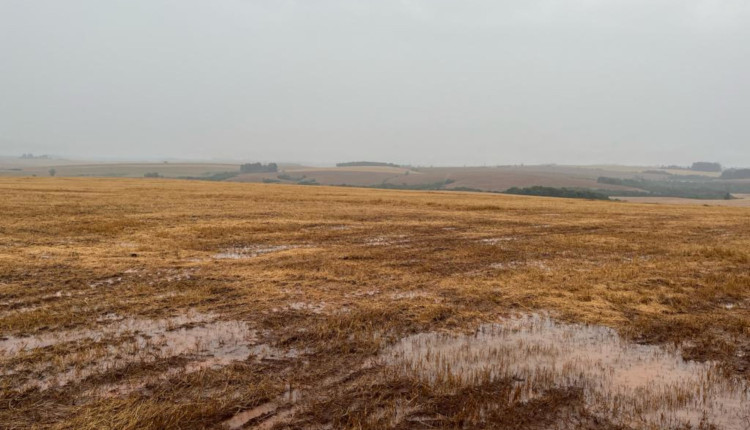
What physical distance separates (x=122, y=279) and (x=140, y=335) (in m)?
4.19

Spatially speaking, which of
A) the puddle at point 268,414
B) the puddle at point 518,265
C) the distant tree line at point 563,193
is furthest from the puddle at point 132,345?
the distant tree line at point 563,193

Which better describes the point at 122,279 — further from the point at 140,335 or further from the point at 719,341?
the point at 719,341

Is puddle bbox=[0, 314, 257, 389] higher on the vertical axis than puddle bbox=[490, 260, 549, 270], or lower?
higher

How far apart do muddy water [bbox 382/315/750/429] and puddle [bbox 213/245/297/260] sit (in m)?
8.27

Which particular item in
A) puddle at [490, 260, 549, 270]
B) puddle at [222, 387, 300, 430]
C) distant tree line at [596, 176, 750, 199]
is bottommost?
puddle at [490, 260, 549, 270]

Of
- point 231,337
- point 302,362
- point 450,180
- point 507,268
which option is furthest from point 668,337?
point 450,180

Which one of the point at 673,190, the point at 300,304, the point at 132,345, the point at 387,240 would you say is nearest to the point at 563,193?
the point at 673,190

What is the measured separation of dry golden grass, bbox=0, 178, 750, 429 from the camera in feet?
16.6

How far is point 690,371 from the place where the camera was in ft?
20.7

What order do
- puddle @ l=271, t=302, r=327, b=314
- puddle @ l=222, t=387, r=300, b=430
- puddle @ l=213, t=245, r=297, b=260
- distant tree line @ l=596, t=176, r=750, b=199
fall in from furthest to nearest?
distant tree line @ l=596, t=176, r=750, b=199 < puddle @ l=213, t=245, r=297, b=260 < puddle @ l=271, t=302, r=327, b=314 < puddle @ l=222, t=387, r=300, b=430

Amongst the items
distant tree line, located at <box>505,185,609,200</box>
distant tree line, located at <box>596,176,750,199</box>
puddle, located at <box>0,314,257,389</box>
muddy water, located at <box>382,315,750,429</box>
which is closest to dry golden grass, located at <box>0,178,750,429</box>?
puddle, located at <box>0,314,257,389</box>

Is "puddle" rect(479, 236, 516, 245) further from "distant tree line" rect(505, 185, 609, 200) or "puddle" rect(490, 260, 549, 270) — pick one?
"distant tree line" rect(505, 185, 609, 200)

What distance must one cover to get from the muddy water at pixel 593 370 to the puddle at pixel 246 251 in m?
8.27

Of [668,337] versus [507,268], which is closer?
[668,337]
